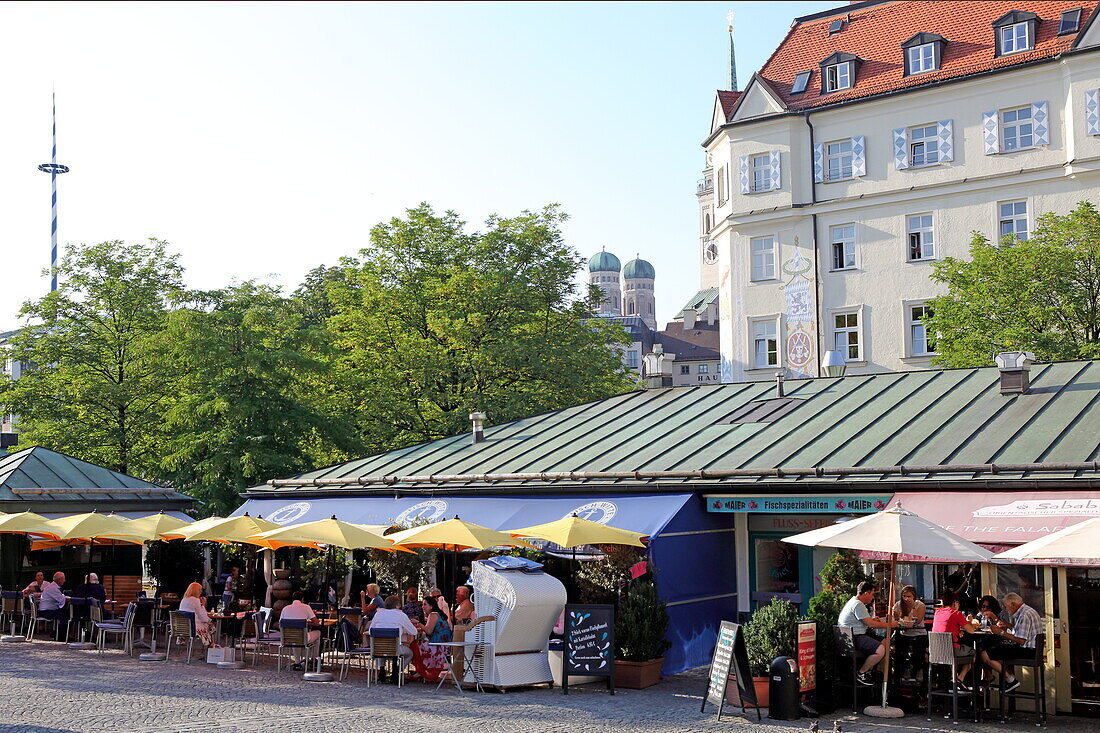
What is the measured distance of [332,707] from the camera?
46.8 ft

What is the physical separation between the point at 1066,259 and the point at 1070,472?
18.3 meters

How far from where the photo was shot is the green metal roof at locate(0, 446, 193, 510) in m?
25.6

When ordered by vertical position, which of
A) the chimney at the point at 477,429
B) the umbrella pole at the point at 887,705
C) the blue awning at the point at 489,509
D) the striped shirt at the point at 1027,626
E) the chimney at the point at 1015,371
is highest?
the chimney at the point at 1015,371

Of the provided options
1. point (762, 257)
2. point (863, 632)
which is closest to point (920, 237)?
point (762, 257)

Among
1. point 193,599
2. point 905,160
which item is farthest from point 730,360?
point 193,599

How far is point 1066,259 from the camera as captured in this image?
102ft

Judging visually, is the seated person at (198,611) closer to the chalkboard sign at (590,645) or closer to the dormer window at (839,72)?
the chalkboard sign at (590,645)

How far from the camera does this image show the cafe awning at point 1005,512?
14.1 m

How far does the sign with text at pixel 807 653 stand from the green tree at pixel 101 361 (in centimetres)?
2340

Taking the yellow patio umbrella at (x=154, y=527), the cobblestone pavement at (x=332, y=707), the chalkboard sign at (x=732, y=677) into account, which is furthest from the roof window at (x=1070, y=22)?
the chalkboard sign at (x=732, y=677)

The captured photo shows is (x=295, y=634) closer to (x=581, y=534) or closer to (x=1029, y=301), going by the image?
(x=581, y=534)

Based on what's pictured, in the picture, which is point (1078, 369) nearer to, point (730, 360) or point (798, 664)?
point (798, 664)

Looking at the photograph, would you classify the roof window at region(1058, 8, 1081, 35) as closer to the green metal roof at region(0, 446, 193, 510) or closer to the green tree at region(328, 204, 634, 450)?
the green tree at region(328, 204, 634, 450)

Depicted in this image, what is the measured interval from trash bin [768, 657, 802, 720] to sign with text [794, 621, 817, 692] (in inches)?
3.9
